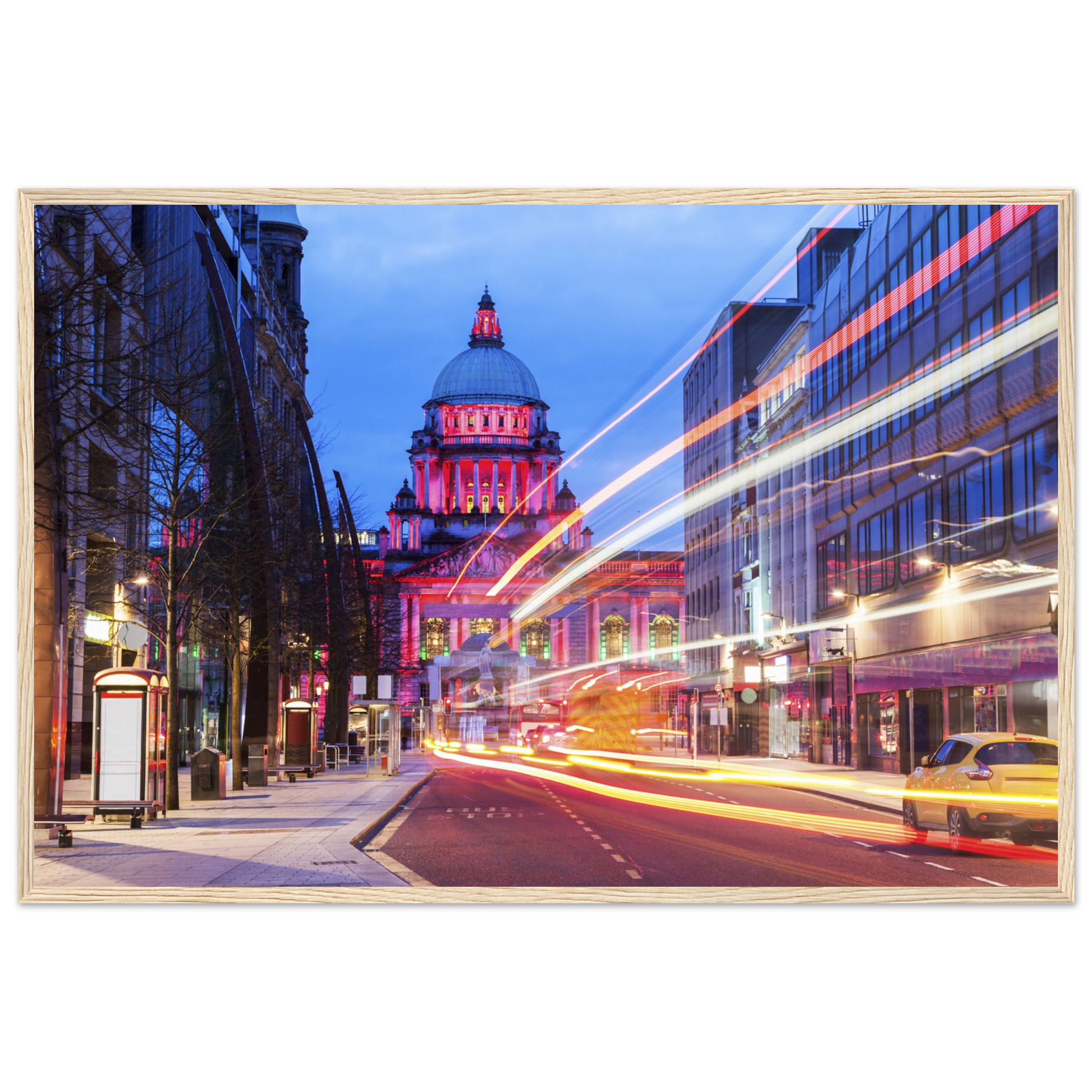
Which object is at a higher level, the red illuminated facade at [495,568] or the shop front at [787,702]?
the red illuminated facade at [495,568]

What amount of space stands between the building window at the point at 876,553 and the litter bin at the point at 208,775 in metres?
14.0

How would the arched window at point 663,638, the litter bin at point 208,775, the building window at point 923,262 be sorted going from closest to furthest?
the building window at point 923,262 < the litter bin at point 208,775 < the arched window at point 663,638

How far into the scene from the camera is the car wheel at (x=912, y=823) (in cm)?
2044

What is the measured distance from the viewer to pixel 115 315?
21422mm

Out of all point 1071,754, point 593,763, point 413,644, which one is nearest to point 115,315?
point 1071,754

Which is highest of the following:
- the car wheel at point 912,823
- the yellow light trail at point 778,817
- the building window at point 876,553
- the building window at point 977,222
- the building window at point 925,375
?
the building window at point 977,222

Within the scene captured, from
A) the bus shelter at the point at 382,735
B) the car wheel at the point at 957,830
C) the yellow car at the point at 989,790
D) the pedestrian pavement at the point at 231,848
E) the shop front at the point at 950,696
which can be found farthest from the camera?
the bus shelter at the point at 382,735

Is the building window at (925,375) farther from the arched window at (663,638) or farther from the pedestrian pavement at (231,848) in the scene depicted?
the arched window at (663,638)

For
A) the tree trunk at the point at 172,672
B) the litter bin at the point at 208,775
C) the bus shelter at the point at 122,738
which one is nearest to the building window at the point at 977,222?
the bus shelter at the point at 122,738

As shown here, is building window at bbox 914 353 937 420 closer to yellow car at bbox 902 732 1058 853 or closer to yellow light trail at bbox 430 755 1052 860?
yellow car at bbox 902 732 1058 853

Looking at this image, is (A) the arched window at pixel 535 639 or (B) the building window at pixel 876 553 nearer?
(B) the building window at pixel 876 553

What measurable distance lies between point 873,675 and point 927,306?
925 centimetres

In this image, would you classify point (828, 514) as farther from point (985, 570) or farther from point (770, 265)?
point (770, 265)

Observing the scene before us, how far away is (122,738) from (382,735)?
25.8 metres
